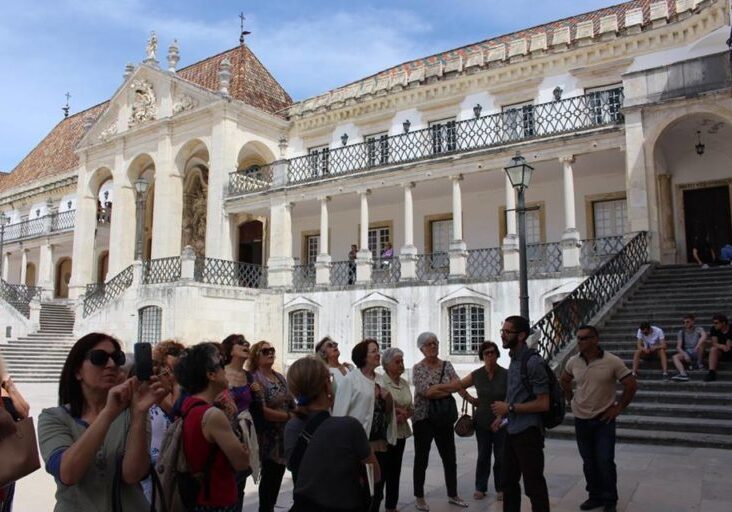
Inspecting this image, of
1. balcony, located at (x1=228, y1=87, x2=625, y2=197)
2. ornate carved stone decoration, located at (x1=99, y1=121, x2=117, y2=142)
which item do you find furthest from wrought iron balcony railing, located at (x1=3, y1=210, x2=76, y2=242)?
balcony, located at (x1=228, y1=87, x2=625, y2=197)

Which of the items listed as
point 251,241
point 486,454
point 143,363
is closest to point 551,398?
point 486,454

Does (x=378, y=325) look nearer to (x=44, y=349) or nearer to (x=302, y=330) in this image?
(x=302, y=330)

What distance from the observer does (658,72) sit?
14.9 metres

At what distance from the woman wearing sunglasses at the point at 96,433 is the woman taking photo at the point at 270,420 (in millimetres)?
1930

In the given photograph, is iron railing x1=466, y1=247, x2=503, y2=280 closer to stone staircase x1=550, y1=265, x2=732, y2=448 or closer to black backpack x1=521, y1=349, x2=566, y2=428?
stone staircase x1=550, y1=265, x2=732, y2=448

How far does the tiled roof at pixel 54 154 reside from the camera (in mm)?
37219

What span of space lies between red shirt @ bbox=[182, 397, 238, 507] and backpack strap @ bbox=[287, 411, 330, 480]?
1.00 feet

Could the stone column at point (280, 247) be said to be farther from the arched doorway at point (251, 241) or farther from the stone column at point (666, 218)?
the stone column at point (666, 218)

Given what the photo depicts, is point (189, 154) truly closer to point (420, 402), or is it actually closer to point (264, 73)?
point (264, 73)

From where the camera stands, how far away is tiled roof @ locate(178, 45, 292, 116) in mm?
25422

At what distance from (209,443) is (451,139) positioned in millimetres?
18559

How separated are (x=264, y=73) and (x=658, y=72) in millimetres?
18292

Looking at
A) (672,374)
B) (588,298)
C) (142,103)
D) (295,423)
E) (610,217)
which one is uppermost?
(142,103)

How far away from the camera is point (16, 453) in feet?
6.18
